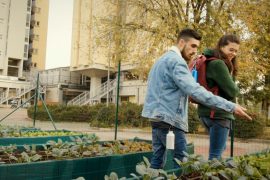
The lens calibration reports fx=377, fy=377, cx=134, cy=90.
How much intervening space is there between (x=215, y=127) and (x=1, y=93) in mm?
45044

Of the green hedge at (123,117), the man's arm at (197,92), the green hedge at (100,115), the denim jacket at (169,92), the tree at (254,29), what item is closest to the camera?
the man's arm at (197,92)

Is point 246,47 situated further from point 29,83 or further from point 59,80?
point 29,83

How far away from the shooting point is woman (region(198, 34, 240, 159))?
375 cm

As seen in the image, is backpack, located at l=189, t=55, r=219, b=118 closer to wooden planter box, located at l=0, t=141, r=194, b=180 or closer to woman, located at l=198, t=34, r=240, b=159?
woman, located at l=198, t=34, r=240, b=159

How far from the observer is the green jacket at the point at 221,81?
12.2 feet

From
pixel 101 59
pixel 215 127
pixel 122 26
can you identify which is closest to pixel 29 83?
pixel 101 59

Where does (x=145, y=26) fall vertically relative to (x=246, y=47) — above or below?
above

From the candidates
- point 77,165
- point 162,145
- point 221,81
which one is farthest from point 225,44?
point 77,165

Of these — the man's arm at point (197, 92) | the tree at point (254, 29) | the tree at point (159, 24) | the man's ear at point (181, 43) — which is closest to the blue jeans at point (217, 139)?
the man's arm at point (197, 92)

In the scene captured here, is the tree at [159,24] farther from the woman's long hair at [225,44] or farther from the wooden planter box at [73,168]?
the wooden planter box at [73,168]

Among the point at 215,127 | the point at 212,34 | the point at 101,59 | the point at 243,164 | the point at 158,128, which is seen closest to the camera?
the point at 243,164

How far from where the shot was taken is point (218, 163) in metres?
2.79

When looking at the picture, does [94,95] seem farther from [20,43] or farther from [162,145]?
[162,145]

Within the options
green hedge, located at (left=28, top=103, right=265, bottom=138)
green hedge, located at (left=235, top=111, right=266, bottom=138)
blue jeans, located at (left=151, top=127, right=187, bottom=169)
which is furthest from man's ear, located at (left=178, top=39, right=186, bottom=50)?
green hedge, located at (left=235, top=111, right=266, bottom=138)
